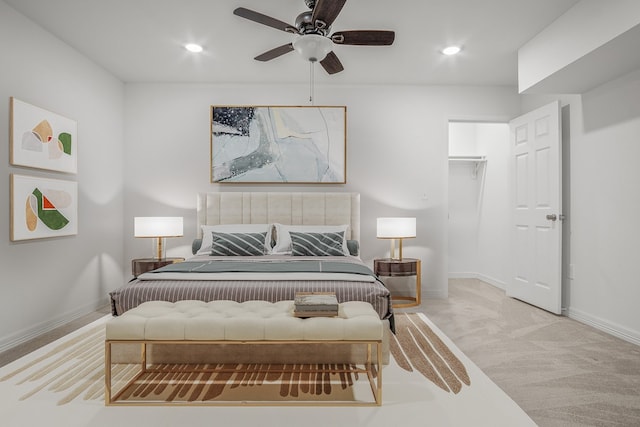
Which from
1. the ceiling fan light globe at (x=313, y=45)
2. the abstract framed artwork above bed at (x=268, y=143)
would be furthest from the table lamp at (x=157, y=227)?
the ceiling fan light globe at (x=313, y=45)

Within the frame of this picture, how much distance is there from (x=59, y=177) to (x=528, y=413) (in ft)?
13.5

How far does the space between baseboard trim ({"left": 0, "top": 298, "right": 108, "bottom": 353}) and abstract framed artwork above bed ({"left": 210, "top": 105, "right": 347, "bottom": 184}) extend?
1.93 meters

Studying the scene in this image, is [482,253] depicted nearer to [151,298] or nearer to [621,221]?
[621,221]

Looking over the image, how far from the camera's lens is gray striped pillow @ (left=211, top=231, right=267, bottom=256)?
158 inches

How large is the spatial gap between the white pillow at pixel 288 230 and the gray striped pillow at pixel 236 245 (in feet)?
0.65

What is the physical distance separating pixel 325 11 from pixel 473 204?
4535 millimetres

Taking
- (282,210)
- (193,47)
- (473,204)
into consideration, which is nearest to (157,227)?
(282,210)

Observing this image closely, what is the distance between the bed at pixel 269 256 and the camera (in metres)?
2.71

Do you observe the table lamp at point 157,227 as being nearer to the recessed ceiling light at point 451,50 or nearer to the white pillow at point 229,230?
the white pillow at point 229,230

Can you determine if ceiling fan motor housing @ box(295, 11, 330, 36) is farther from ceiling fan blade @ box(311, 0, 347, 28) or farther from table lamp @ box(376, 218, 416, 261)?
table lamp @ box(376, 218, 416, 261)

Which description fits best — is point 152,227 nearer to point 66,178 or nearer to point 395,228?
point 66,178

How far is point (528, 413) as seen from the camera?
2.04 meters

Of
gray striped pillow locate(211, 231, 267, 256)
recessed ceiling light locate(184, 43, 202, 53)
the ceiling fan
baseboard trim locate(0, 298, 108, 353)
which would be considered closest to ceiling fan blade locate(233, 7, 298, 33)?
the ceiling fan

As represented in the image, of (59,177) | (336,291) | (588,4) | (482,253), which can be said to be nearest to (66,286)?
(59,177)
